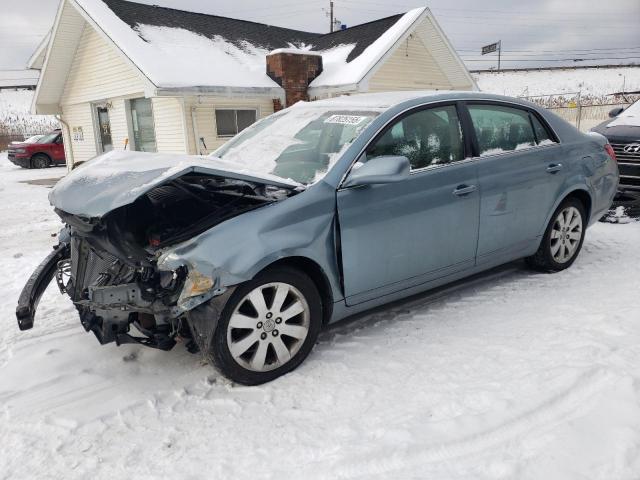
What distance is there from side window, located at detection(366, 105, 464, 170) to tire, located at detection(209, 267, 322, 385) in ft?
3.47

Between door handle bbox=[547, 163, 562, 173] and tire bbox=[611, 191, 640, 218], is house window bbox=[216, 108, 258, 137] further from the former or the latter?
door handle bbox=[547, 163, 562, 173]

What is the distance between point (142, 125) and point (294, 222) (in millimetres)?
12865

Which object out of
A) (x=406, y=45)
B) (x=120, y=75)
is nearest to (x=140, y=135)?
(x=120, y=75)

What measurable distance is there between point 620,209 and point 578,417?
533 cm

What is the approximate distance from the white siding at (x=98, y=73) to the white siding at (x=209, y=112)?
5.19 feet

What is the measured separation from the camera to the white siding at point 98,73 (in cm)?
1377

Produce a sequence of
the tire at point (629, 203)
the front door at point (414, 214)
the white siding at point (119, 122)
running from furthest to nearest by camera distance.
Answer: the white siding at point (119, 122)
the tire at point (629, 203)
the front door at point (414, 214)

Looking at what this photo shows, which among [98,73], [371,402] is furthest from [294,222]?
[98,73]

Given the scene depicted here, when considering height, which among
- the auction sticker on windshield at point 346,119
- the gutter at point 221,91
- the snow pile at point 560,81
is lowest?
the auction sticker on windshield at point 346,119

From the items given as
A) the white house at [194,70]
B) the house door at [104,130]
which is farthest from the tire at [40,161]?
the house door at [104,130]

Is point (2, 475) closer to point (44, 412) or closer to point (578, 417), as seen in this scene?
point (44, 412)

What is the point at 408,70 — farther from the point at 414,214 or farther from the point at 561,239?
the point at 414,214

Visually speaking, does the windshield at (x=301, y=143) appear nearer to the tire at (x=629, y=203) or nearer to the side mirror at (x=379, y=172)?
the side mirror at (x=379, y=172)

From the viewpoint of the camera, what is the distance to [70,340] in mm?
3725
